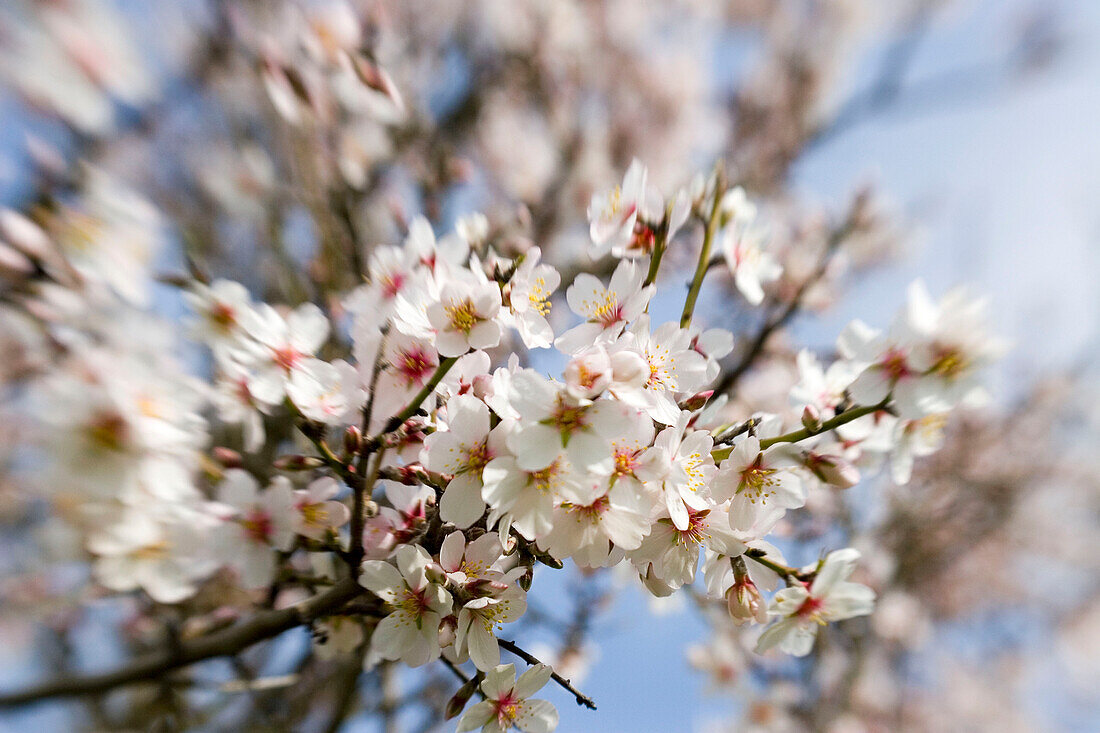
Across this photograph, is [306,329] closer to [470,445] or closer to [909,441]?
[470,445]

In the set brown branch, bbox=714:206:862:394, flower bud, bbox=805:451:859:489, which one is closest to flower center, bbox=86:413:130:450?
flower bud, bbox=805:451:859:489

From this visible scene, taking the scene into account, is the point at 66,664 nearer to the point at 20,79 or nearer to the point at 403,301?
the point at 20,79

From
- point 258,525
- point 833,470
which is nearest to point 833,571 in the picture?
point 833,470

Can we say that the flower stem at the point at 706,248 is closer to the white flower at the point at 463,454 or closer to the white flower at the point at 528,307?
the white flower at the point at 528,307

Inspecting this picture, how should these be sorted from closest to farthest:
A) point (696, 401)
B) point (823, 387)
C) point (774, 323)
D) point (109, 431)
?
point (109, 431) → point (696, 401) → point (823, 387) → point (774, 323)

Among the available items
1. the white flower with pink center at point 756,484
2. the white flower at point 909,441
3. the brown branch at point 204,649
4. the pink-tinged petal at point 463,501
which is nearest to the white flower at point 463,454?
the pink-tinged petal at point 463,501

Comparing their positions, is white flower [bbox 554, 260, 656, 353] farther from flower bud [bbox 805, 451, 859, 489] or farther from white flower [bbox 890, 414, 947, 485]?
white flower [bbox 890, 414, 947, 485]
